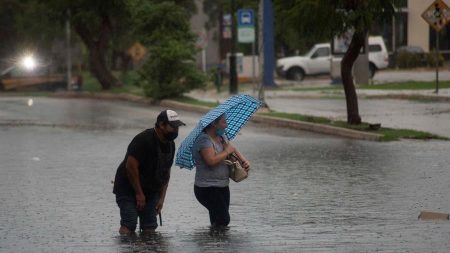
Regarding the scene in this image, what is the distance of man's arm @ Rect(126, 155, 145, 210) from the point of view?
1105cm

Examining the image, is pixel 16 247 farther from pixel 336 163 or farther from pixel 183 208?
pixel 336 163

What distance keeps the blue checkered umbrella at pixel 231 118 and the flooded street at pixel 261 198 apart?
2.43 ft

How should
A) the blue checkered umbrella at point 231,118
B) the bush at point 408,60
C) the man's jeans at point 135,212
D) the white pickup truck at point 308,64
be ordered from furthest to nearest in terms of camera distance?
the bush at point 408,60, the white pickup truck at point 308,64, the blue checkered umbrella at point 231,118, the man's jeans at point 135,212

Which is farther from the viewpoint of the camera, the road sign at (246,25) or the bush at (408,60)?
the bush at (408,60)

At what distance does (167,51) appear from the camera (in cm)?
3919

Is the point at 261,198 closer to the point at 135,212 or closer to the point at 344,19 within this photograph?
the point at 135,212

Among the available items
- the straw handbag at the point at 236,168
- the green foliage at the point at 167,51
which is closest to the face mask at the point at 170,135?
the straw handbag at the point at 236,168

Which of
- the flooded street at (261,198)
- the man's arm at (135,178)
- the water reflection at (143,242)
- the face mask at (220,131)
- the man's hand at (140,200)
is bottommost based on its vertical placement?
the flooded street at (261,198)

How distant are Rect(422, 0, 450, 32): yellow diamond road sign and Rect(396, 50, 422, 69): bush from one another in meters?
28.2

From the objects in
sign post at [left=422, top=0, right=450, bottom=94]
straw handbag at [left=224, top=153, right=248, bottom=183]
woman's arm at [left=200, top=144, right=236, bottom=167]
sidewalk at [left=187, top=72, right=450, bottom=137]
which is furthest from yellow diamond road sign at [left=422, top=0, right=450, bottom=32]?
woman's arm at [left=200, top=144, right=236, bottom=167]

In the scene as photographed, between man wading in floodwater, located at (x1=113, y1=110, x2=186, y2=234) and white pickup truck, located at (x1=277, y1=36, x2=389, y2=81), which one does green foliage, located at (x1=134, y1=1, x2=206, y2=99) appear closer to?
white pickup truck, located at (x1=277, y1=36, x2=389, y2=81)

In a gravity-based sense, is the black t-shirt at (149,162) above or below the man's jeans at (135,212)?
above

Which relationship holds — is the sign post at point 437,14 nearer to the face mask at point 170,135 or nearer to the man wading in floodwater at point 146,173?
the man wading in floodwater at point 146,173

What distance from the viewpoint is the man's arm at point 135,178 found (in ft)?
36.2
